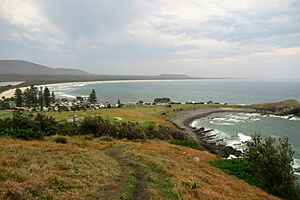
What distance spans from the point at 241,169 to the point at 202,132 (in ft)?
167

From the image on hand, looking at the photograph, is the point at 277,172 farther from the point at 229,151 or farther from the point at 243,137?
the point at 243,137

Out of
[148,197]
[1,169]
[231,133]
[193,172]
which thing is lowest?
[231,133]

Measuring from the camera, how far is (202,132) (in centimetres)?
8294

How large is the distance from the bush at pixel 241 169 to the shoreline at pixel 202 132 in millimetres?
21052

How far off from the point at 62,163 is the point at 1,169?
4528 mm

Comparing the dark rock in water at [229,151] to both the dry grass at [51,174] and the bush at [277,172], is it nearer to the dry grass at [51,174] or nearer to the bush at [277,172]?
the bush at [277,172]

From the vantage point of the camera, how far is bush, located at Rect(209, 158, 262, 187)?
29750 millimetres

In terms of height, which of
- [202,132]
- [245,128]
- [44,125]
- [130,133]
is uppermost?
[44,125]

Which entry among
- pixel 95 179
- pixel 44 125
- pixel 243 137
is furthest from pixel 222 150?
pixel 95 179

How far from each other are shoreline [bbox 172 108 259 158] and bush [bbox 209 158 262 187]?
21.1 meters

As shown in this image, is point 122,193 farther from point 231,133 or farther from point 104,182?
point 231,133

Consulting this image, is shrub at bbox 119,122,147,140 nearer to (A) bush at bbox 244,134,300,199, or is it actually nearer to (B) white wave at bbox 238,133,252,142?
(A) bush at bbox 244,134,300,199

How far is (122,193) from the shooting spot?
1490cm

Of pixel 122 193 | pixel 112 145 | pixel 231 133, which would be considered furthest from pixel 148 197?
pixel 231 133
